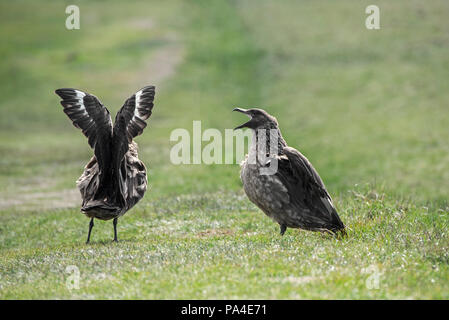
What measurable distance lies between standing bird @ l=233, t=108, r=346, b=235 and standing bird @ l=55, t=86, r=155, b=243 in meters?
2.13

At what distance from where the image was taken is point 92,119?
1087cm

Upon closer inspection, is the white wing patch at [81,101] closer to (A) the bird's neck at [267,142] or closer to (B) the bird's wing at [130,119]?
(B) the bird's wing at [130,119]

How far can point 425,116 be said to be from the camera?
1325 inches

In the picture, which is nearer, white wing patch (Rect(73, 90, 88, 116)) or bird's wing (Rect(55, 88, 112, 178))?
bird's wing (Rect(55, 88, 112, 178))

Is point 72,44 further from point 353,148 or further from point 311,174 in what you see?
point 311,174

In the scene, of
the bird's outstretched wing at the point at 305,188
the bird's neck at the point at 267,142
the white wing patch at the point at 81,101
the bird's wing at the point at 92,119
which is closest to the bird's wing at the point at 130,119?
the bird's wing at the point at 92,119

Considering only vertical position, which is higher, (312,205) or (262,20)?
(262,20)

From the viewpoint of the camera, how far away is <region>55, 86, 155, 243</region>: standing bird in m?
10.8

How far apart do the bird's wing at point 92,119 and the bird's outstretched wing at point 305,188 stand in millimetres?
2891

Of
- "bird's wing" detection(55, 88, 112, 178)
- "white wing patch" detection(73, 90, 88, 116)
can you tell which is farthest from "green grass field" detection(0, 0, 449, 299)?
"white wing patch" detection(73, 90, 88, 116)

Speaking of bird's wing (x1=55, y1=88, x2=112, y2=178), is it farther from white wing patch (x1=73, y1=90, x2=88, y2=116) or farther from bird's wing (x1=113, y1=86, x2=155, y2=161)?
bird's wing (x1=113, y1=86, x2=155, y2=161)

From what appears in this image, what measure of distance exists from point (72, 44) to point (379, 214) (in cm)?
4474
